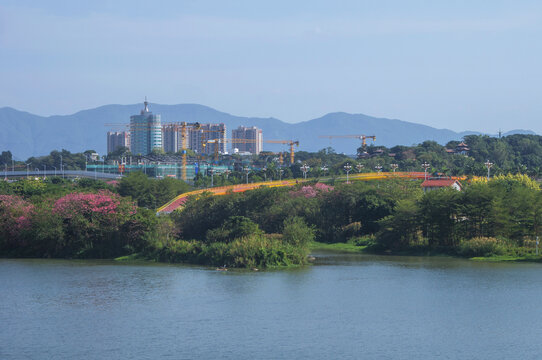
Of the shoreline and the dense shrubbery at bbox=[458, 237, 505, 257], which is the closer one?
the shoreline

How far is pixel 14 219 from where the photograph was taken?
49750mm

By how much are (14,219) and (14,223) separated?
0.94 ft

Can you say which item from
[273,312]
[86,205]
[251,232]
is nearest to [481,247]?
[251,232]

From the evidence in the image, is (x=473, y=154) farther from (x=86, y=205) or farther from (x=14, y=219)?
(x=14, y=219)

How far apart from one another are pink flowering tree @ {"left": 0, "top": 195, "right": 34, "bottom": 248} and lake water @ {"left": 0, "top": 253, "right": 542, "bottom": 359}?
18.2 feet

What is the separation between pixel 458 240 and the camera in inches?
1956

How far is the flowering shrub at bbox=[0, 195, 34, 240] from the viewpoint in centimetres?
4938

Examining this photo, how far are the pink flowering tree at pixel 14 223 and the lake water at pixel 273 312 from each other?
5552 mm

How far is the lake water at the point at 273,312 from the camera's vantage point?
83.6 feet

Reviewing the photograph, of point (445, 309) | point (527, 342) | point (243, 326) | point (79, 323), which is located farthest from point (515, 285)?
point (79, 323)

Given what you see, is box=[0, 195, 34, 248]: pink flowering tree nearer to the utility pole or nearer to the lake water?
the lake water

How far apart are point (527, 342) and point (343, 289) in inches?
445

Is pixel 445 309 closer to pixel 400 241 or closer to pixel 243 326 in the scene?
pixel 243 326

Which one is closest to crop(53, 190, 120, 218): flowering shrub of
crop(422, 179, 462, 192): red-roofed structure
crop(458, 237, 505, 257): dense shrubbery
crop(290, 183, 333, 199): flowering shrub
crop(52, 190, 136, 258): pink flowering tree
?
crop(52, 190, 136, 258): pink flowering tree
